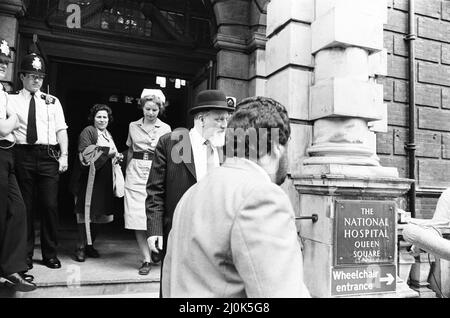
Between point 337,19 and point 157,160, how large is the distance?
2.82 m

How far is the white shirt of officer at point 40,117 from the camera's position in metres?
4.15

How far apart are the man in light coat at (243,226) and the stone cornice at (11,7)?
18.0 ft

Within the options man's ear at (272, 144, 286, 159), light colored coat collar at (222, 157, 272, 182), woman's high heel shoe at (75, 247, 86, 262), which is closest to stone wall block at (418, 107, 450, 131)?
woman's high heel shoe at (75, 247, 86, 262)

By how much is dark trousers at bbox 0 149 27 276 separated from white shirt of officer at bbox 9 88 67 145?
460 millimetres

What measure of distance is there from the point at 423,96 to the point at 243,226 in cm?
720

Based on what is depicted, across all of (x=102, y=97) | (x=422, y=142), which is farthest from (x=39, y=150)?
(x=102, y=97)

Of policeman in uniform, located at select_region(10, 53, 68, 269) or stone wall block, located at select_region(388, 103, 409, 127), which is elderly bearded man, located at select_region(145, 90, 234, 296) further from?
stone wall block, located at select_region(388, 103, 409, 127)

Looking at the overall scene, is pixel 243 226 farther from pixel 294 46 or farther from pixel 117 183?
pixel 117 183

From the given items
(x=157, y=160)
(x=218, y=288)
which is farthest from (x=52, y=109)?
(x=218, y=288)

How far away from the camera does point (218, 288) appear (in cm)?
136

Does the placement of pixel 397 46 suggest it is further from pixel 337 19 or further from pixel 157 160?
pixel 157 160

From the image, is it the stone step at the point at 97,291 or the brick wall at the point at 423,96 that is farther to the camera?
the brick wall at the point at 423,96

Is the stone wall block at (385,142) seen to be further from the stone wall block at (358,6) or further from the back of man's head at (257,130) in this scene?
the back of man's head at (257,130)

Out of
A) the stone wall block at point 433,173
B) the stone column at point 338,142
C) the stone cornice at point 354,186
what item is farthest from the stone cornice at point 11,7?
the stone wall block at point 433,173
